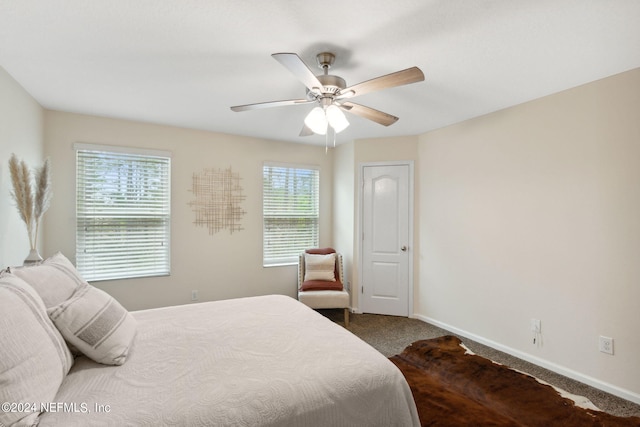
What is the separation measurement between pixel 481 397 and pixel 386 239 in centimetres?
228

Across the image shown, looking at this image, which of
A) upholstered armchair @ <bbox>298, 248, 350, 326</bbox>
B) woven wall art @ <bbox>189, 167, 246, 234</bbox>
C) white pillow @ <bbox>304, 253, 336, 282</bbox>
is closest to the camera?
upholstered armchair @ <bbox>298, 248, 350, 326</bbox>

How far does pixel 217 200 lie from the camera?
4070 millimetres

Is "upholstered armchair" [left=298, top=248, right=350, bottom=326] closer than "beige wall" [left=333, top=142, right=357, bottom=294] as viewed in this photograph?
Yes

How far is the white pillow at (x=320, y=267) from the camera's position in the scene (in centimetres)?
414

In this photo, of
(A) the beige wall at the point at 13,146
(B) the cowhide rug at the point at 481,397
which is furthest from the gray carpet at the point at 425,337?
(A) the beige wall at the point at 13,146

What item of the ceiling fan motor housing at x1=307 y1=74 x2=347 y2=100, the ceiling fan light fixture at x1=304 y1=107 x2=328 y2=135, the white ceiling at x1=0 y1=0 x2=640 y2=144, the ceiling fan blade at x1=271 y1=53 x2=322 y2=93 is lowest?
the ceiling fan light fixture at x1=304 y1=107 x2=328 y2=135

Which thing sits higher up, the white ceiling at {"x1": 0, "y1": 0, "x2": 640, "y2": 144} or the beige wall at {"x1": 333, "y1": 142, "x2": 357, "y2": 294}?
the white ceiling at {"x1": 0, "y1": 0, "x2": 640, "y2": 144}

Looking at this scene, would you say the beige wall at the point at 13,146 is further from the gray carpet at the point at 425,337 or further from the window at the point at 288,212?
the gray carpet at the point at 425,337

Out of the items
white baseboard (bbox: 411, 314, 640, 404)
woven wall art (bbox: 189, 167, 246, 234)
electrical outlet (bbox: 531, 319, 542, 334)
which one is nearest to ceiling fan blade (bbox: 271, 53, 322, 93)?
woven wall art (bbox: 189, 167, 246, 234)

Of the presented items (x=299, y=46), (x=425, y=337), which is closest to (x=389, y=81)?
(x=299, y=46)

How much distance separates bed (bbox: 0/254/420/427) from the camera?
1092 mm

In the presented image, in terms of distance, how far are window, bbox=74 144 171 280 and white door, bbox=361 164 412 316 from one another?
2627 millimetres

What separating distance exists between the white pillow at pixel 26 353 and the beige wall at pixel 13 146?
1.62 m

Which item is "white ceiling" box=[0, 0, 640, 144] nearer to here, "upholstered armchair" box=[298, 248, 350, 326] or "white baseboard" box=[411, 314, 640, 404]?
"upholstered armchair" box=[298, 248, 350, 326]
